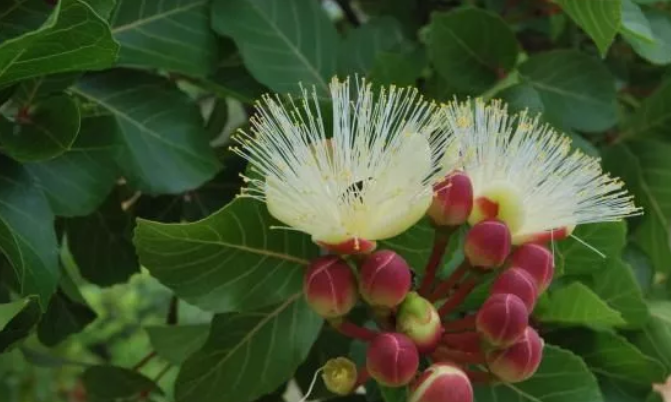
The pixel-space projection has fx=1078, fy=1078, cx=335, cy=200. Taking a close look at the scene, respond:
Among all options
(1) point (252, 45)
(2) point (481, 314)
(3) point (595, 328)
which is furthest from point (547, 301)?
(1) point (252, 45)

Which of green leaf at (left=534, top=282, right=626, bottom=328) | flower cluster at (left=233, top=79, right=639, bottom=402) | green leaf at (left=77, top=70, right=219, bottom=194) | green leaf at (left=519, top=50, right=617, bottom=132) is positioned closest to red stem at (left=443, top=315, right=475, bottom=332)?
flower cluster at (left=233, top=79, right=639, bottom=402)

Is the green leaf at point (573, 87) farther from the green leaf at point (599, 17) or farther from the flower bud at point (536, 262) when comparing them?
the flower bud at point (536, 262)

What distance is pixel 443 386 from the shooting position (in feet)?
1.65

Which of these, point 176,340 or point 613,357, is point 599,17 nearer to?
point 613,357

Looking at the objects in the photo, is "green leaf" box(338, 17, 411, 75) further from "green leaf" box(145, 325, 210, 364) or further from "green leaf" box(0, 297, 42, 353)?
"green leaf" box(0, 297, 42, 353)

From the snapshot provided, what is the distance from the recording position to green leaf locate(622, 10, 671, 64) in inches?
28.2

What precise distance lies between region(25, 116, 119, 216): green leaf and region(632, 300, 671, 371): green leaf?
368 millimetres

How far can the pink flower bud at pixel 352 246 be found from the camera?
0.53 meters

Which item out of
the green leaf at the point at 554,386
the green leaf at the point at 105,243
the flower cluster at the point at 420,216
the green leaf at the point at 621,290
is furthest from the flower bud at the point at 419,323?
the green leaf at the point at 105,243

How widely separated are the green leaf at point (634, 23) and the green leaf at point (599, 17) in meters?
0.02

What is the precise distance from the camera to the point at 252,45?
74cm

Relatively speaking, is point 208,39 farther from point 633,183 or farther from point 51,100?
point 633,183

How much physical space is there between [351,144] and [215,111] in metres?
0.35

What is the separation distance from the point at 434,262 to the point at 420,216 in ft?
0.13
